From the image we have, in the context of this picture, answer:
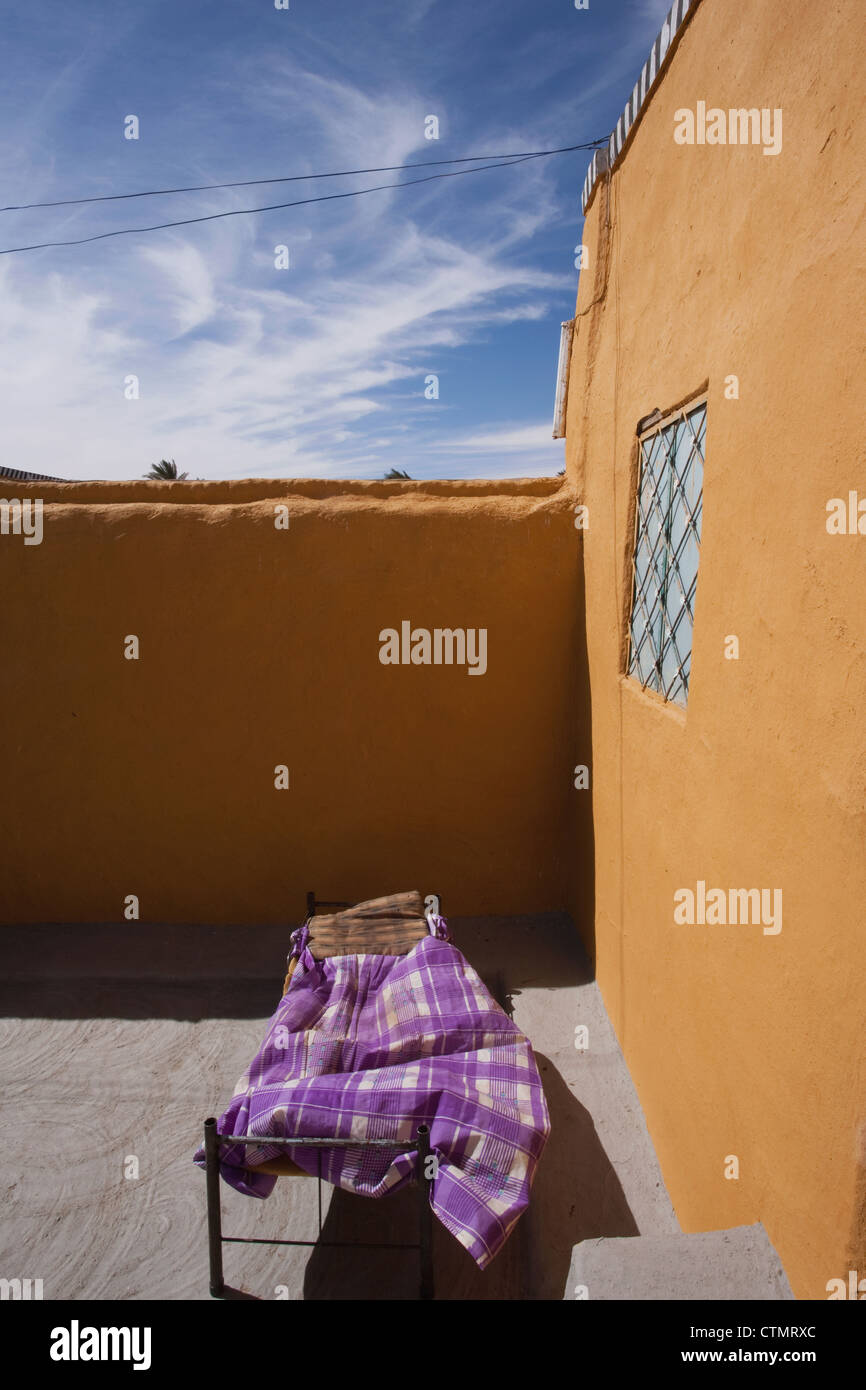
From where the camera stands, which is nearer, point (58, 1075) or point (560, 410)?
point (58, 1075)

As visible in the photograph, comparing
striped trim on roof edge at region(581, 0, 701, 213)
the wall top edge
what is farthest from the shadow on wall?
striped trim on roof edge at region(581, 0, 701, 213)

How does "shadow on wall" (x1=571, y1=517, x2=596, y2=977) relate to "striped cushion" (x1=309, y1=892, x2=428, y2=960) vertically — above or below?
above

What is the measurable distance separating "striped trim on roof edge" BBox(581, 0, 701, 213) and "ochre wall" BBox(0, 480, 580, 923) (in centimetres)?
169

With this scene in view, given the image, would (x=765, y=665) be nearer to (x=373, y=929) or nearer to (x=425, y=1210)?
(x=425, y=1210)

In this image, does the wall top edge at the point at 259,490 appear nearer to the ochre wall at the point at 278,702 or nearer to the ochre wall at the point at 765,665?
the ochre wall at the point at 278,702

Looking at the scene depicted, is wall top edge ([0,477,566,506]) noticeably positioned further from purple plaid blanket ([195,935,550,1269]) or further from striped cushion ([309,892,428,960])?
purple plaid blanket ([195,935,550,1269])

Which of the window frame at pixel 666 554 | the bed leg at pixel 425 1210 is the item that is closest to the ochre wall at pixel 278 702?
the window frame at pixel 666 554

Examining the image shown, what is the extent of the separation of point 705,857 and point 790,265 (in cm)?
182

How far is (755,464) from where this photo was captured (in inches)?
90.7

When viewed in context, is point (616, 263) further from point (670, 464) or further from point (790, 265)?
point (790, 265)

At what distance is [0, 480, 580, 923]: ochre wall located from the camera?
5062 millimetres
